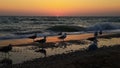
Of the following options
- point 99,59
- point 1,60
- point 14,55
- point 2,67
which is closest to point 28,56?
point 14,55

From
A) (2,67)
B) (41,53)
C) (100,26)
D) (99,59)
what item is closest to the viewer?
(99,59)

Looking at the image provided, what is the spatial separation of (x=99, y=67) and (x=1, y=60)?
576 cm

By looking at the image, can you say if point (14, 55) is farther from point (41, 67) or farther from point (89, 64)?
point (89, 64)

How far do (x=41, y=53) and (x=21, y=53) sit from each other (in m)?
1.23

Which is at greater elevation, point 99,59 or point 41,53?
point 99,59

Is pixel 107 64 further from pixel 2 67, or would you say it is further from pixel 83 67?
pixel 2 67

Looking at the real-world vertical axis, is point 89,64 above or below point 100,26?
above

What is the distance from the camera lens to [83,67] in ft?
31.9

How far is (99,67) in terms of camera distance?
31.2ft

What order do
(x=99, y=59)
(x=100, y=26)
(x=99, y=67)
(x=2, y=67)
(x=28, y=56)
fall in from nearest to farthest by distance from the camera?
(x=99, y=67), (x=99, y=59), (x=2, y=67), (x=28, y=56), (x=100, y=26)

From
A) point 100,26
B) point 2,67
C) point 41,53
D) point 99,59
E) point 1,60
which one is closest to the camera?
point 99,59

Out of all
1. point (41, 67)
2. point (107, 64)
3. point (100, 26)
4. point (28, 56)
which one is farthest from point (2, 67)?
point (100, 26)

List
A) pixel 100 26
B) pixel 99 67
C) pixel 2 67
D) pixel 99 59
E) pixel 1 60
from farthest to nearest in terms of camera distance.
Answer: pixel 100 26 → pixel 1 60 → pixel 2 67 → pixel 99 59 → pixel 99 67

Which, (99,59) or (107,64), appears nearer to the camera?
(107,64)
